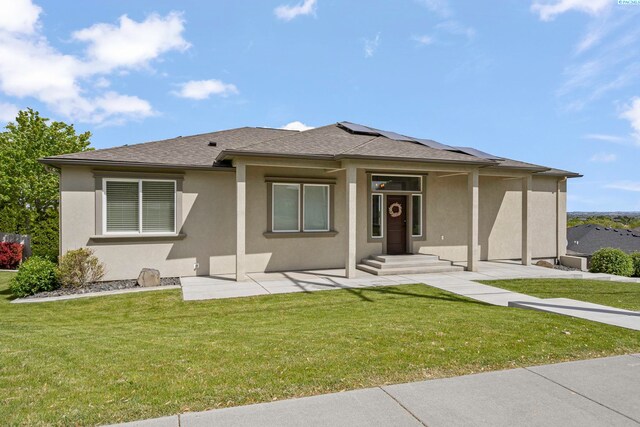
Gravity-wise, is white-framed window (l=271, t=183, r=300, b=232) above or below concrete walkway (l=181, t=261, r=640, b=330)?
above

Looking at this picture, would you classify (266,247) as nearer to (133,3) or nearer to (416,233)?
(416,233)

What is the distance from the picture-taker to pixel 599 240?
1800cm

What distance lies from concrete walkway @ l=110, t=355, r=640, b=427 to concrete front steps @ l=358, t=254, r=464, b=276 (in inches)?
289

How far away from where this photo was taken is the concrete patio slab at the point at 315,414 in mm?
2809

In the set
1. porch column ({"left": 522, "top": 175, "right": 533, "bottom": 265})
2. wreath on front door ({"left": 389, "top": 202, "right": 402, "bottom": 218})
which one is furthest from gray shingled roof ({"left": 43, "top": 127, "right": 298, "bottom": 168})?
porch column ({"left": 522, "top": 175, "right": 533, "bottom": 265})

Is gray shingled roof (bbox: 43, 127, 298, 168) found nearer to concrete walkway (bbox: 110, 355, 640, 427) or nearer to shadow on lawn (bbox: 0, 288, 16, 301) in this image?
shadow on lawn (bbox: 0, 288, 16, 301)

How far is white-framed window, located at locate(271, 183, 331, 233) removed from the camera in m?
11.7

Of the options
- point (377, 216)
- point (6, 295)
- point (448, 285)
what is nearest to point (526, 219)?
point (377, 216)

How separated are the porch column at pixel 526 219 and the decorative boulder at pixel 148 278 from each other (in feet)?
41.2

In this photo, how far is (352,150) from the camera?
10570 millimetres

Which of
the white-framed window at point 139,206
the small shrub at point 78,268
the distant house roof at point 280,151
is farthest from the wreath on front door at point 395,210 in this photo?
the small shrub at point 78,268

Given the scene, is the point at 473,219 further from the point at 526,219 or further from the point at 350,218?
the point at 350,218

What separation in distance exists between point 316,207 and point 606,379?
30.1 ft

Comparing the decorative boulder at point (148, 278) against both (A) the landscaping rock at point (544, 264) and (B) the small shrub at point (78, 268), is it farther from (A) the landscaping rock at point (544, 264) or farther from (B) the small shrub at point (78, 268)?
(A) the landscaping rock at point (544, 264)
